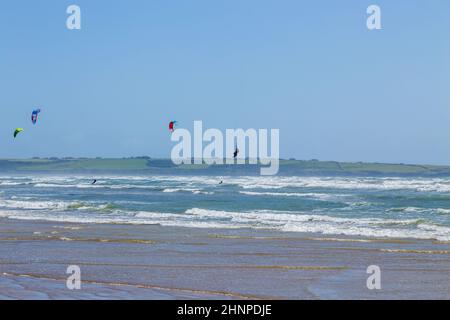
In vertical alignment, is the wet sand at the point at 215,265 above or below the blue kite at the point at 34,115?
below

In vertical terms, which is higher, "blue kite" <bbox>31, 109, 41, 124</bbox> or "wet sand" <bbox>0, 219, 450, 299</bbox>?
"blue kite" <bbox>31, 109, 41, 124</bbox>

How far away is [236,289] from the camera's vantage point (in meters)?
9.50

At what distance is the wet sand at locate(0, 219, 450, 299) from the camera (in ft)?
30.4

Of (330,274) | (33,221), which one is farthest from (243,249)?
(33,221)

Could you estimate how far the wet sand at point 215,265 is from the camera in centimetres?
927

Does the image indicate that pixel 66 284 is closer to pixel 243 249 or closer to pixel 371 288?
pixel 371 288

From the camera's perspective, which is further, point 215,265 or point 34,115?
point 34,115

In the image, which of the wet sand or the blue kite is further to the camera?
the blue kite

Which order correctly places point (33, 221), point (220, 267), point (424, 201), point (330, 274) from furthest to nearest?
point (424, 201)
point (33, 221)
point (220, 267)
point (330, 274)

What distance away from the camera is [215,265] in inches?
463

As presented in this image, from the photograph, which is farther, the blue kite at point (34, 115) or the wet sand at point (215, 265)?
the blue kite at point (34, 115)

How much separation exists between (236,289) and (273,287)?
51 centimetres
